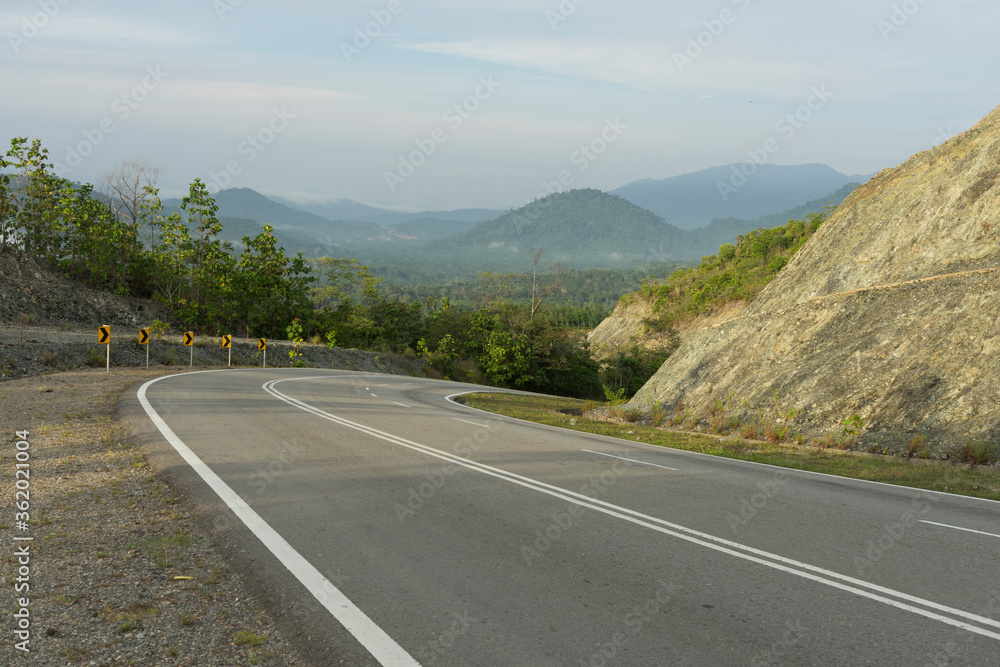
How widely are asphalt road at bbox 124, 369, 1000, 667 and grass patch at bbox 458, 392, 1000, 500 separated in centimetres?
93

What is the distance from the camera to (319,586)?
511 centimetres

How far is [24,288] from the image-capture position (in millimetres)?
36281

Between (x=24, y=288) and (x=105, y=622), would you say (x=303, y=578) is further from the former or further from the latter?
(x=24, y=288)

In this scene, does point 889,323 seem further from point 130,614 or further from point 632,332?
point 632,332

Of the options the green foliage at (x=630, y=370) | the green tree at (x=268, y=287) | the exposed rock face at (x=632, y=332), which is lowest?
the green foliage at (x=630, y=370)

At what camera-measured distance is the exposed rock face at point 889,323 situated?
14.2m

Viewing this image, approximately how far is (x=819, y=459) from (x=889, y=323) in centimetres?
553

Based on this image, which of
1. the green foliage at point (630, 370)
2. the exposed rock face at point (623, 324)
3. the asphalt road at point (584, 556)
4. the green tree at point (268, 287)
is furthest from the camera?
the exposed rock face at point (623, 324)

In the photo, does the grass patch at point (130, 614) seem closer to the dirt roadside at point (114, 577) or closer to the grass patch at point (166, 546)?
the dirt roadside at point (114, 577)

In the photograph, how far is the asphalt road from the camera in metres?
4.38

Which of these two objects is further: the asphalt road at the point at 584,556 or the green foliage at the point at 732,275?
the green foliage at the point at 732,275

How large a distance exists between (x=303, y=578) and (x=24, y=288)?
131ft

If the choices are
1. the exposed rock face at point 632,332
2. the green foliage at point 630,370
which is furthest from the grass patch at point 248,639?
the green foliage at point 630,370

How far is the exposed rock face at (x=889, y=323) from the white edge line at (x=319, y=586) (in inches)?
510
